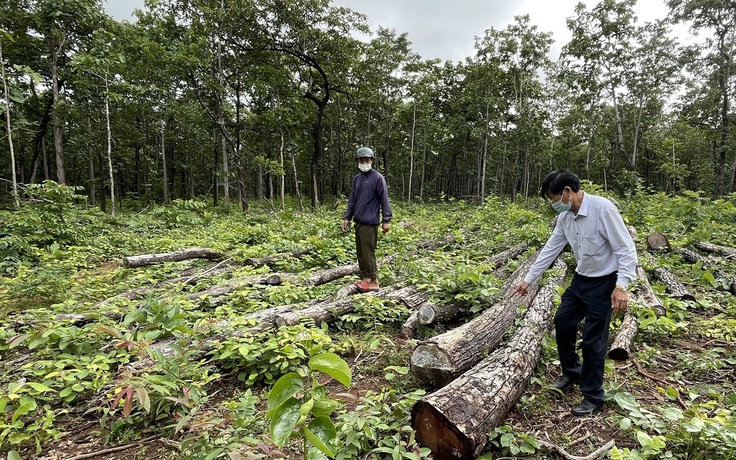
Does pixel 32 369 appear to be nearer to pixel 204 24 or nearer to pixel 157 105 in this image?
pixel 204 24

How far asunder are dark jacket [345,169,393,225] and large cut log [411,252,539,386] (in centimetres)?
247

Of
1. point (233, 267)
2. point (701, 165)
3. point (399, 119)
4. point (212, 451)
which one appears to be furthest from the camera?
point (701, 165)

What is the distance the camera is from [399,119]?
1088 inches

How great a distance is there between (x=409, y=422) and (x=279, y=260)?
513 cm

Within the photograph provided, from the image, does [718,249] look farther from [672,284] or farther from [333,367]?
[333,367]

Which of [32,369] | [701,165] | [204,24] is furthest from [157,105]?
[701,165]

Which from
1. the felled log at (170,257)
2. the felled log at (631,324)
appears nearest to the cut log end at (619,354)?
the felled log at (631,324)

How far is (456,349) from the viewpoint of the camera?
124 inches

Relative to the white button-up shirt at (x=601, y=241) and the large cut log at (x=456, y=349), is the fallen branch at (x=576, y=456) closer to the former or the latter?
the large cut log at (x=456, y=349)

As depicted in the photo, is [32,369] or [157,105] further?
[157,105]

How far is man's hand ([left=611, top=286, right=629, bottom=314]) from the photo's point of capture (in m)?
2.60

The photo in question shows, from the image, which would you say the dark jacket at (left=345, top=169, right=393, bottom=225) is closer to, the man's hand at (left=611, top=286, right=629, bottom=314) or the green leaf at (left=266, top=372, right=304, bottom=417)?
the man's hand at (left=611, top=286, right=629, bottom=314)

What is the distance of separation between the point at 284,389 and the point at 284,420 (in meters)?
0.11

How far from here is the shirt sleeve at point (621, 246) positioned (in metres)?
2.62
